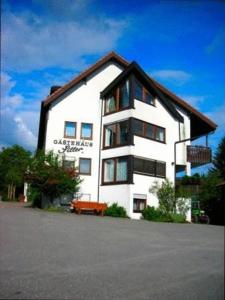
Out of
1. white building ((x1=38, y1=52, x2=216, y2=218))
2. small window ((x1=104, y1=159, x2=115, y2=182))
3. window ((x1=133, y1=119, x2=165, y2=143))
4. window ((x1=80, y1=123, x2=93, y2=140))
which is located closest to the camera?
white building ((x1=38, y1=52, x2=216, y2=218))

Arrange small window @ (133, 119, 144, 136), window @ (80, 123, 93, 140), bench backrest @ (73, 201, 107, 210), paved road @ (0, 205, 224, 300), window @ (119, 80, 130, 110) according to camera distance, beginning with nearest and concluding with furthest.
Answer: paved road @ (0, 205, 224, 300) < bench backrest @ (73, 201, 107, 210) < small window @ (133, 119, 144, 136) < window @ (119, 80, 130, 110) < window @ (80, 123, 93, 140)

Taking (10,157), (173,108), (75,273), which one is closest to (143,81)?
(173,108)

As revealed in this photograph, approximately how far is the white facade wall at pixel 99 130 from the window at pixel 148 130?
294mm

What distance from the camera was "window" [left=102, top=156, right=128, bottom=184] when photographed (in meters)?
27.3

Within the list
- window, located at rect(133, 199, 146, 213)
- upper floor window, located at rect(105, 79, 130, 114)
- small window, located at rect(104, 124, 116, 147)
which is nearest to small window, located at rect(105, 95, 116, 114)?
upper floor window, located at rect(105, 79, 130, 114)

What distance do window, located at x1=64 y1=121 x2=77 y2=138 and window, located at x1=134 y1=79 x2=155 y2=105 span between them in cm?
502

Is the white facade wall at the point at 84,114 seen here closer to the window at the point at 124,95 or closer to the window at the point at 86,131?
the window at the point at 86,131

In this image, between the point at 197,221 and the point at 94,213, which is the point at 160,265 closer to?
the point at 197,221

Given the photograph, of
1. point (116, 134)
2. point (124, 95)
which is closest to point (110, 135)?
point (116, 134)

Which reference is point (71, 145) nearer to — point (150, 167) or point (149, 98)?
point (150, 167)

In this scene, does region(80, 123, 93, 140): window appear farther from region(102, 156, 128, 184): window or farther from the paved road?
the paved road

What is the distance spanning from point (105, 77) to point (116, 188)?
899 cm

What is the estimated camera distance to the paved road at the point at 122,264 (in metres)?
2.31

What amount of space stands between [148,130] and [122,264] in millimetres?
24921
